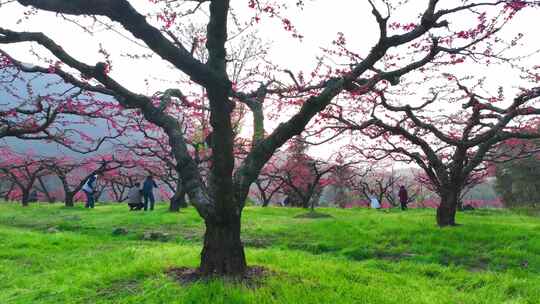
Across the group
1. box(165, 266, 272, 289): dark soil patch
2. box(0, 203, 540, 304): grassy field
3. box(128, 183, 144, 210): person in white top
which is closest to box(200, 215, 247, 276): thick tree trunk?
box(165, 266, 272, 289): dark soil patch

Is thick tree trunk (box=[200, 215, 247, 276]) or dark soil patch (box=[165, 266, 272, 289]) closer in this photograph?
dark soil patch (box=[165, 266, 272, 289])

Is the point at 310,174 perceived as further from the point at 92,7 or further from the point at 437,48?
the point at 92,7

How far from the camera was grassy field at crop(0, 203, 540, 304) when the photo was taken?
17.6 ft

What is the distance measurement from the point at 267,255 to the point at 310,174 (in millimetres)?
21651

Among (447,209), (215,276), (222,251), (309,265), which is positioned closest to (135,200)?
(447,209)

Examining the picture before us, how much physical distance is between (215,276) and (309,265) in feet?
6.47

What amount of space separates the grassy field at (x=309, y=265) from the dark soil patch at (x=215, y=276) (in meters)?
0.10

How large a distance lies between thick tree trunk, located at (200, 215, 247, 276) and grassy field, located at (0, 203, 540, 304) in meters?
0.46

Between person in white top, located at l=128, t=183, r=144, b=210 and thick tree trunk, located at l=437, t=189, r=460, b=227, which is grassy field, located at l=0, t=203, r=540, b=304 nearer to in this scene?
thick tree trunk, located at l=437, t=189, r=460, b=227

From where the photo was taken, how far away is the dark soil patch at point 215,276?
553 cm

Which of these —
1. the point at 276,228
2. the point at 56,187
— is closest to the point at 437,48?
the point at 276,228

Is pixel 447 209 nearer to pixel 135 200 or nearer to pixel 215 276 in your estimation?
pixel 215 276

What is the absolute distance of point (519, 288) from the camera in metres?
6.48

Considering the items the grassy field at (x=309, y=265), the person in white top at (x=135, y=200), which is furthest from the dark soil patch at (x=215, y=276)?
the person in white top at (x=135, y=200)
